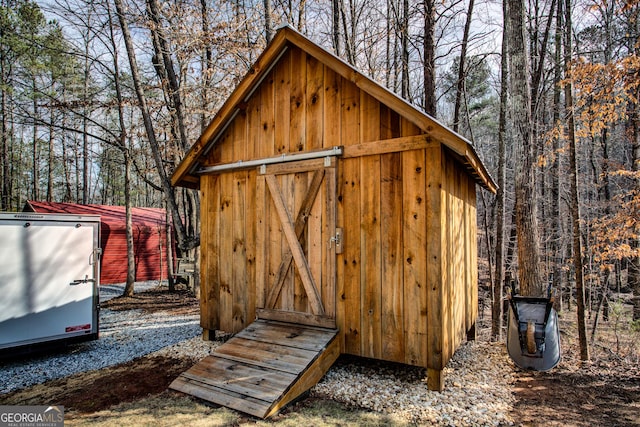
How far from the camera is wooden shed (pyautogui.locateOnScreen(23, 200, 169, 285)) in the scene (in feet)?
40.8

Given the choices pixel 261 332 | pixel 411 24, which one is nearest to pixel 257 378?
pixel 261 332

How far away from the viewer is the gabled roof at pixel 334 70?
11.9 ft

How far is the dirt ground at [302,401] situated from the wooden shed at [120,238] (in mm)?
8256

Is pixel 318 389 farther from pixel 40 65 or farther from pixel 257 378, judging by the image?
pixel 40 65

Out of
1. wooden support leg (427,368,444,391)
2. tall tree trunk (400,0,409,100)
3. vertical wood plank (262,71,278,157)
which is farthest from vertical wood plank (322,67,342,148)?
tall tree trunk (400,0,409,100)

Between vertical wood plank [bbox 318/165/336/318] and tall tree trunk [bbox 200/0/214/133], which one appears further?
tall tree trunk [bbox 200/0/214/133]

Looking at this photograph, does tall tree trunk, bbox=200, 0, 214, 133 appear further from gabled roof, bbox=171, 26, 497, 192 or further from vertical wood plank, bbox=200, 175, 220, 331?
vertical wood plank, bbox=200, 175, 220, 331

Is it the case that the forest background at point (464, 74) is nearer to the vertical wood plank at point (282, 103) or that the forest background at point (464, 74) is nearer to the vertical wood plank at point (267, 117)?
the vertical wood plank at point (282, 103)

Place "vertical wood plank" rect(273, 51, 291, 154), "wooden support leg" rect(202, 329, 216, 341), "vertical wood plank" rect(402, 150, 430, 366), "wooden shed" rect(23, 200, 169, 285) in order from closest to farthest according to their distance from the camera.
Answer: "vertical wood plank" rect(402, 150, 430, 366) → "vertical wood plank" rect(273, 51, 291, 154) → "wooden support leg" rect(202, 329, 216, 341) → "wooden shed" rect(23, 200, 169, 285)

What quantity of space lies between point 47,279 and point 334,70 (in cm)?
507

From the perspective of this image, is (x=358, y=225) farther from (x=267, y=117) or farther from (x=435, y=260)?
(x=267, y=117)

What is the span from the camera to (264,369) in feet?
12.1

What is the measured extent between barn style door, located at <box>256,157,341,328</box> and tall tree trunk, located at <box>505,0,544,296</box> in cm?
262

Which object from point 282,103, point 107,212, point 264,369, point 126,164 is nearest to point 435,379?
point 264,369
